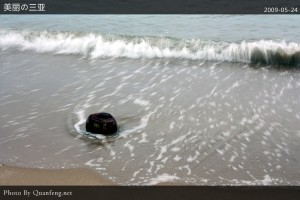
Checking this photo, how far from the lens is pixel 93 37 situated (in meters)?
10.1

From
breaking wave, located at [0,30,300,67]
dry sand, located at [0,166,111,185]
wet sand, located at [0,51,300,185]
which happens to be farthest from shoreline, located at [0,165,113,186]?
breaking wave, located at [0,30,300,67]

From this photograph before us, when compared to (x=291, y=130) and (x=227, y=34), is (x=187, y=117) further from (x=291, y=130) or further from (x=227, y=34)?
(x=227, y=34)

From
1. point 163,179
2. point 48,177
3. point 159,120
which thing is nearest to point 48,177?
point 48,177

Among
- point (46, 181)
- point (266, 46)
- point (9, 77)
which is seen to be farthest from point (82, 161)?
point (266, 46)

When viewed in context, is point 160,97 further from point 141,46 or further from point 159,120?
point 141,46

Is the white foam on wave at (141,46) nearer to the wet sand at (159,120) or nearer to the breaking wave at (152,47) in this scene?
the breaking wave at (152,47)

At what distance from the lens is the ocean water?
440 cm

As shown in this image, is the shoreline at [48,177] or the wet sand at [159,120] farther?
the wet sand at [159,120]
